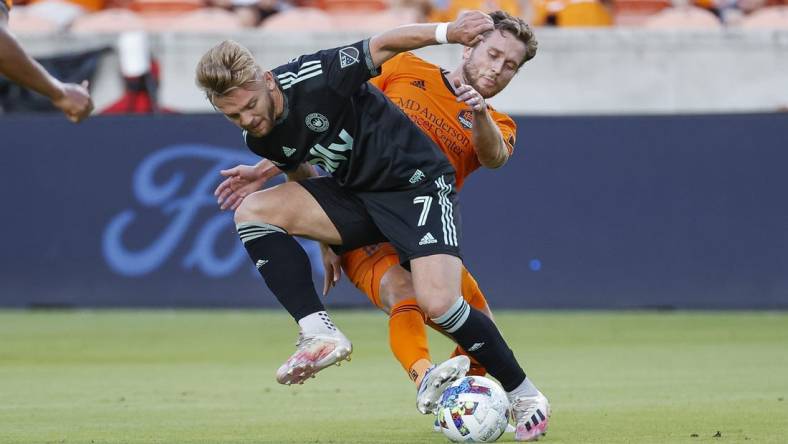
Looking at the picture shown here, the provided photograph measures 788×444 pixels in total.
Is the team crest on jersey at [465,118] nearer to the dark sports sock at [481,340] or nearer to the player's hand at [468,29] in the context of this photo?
the dark sports sock at [481,340]

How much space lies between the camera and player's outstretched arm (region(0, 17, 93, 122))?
18.0 ft

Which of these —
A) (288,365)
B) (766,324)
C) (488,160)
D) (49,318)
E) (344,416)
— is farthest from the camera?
(49,318)

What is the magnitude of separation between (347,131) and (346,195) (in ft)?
1.21

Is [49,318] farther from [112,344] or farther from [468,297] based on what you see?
[468,297]

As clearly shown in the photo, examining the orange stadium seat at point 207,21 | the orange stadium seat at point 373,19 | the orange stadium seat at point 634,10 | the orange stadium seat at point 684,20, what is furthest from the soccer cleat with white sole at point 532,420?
the orange stadium seat at point 634,10

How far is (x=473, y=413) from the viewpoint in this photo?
6.02 meters

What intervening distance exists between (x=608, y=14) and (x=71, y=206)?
6.45 m

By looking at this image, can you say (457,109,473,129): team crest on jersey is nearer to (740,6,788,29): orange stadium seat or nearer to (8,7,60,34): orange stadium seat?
(8,7,60,34): orange stadium seat

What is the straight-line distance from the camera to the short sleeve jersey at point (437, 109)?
23.3 feet

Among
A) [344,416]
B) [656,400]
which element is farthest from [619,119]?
[344,416]

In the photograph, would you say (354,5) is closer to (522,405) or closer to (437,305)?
(437,305)

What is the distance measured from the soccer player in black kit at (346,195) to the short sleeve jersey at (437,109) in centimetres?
40

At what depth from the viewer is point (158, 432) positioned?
6.47 meters

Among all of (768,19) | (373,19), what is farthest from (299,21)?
(768,19)
